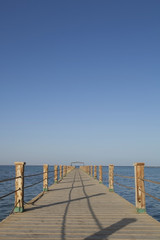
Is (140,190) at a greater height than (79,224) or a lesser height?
greater

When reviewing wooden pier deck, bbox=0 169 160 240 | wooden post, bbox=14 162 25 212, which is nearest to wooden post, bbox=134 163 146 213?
wooden pier deck, bbox=0 169 160 240

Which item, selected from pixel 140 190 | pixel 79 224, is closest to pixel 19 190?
pixel 79 224

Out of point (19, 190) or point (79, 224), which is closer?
point (79, 224)

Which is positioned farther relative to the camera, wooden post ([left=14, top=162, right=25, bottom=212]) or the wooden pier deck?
wooden post ([left=14, top=162, right=25, bottom=212])

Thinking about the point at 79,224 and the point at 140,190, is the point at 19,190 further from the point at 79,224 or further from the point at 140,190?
the point at 140,190

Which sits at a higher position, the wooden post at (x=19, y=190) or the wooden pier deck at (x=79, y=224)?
the wooden post at (x=19, y=190)

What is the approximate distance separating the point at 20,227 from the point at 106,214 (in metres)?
2.29

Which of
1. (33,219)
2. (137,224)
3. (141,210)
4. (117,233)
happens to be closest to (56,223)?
(33,219)

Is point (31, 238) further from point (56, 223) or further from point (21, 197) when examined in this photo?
point (21, 197)

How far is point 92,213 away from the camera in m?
5.57

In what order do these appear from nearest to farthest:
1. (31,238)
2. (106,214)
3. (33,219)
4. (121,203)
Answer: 1. (31,238)
2. (33,219)
3. (106,214)
4. (121,203)

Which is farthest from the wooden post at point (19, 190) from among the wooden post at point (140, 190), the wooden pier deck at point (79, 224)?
the wooden post at point (140, 190)

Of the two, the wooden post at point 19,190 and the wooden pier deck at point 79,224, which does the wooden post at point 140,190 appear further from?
the wooden post at point 19,190

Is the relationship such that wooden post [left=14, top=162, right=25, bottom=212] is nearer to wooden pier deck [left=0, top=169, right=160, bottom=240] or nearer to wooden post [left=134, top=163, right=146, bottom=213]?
wooden pier deck [left=0, top=169, right=160, bottom=240]
